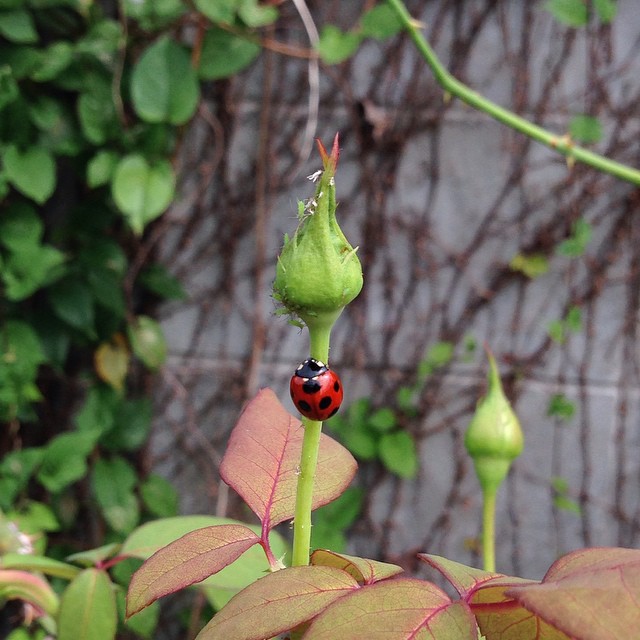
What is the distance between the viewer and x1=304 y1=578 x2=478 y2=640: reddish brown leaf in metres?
0.19

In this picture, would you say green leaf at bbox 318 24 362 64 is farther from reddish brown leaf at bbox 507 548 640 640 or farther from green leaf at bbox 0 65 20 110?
reddish brown leaf at bbox 507 548 640 640

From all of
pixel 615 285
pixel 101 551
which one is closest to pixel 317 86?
pixel 615 285

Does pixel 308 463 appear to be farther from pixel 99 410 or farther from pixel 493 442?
pixel 99 410

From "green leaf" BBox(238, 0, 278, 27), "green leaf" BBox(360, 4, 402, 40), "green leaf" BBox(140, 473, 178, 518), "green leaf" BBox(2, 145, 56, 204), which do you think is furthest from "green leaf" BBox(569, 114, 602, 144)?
"green leaf" BBox(140, 473, 178, 518)

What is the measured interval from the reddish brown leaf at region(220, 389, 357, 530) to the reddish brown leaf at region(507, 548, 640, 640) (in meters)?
0.11

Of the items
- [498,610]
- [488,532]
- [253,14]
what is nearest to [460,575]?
[498,610]

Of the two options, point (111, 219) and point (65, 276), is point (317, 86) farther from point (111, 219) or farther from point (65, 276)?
point (65, 276)

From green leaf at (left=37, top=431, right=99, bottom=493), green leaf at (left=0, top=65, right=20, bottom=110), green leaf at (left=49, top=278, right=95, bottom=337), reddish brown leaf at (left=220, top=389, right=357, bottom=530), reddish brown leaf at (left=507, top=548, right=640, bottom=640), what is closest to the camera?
reddish brown leaf at (left=507, top=548, right=640, bottom=640)

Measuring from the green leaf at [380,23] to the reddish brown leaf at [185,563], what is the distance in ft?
3.89

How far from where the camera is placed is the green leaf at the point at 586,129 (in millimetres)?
1357

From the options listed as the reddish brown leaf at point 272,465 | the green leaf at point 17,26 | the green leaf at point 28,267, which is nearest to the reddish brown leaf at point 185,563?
the reddish brown leaf at point 272,465

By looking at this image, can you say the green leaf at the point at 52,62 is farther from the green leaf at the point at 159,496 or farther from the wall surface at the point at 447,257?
the green leaf at the point at 159,496

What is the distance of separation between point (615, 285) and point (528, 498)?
0.48 meters

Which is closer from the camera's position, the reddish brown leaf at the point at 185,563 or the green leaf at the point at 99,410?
the reddish brown leaf at the point at 185,563
